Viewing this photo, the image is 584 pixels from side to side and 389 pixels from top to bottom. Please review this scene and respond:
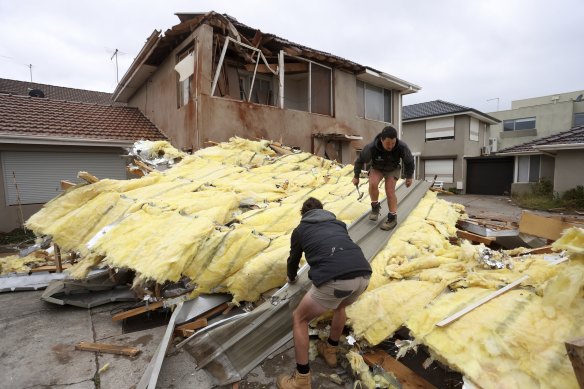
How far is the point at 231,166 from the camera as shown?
20.7ft

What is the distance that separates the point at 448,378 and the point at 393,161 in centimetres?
245

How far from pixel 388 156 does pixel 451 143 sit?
1785cm

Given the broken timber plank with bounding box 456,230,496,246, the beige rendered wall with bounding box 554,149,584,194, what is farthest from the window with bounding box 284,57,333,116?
the beige rendered wall with bounding box 554,149,584,194

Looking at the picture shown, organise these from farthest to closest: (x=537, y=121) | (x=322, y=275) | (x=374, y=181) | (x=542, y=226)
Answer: (x=537, y=121) → (x=542, y=226) → (x=374, y=181) → (x=322, y=275)

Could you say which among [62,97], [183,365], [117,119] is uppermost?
[62,97]

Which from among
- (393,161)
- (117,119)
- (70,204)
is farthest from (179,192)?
(117,119)

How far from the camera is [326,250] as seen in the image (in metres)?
2.38

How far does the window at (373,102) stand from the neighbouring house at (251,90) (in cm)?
4

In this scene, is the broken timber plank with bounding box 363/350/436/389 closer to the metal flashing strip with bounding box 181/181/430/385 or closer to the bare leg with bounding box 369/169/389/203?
the metal flashing strip with bounding box 181/181/430/385

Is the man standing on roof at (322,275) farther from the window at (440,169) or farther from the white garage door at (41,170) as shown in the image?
the window at (440,169)

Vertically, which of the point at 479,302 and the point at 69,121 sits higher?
the point at 69,121

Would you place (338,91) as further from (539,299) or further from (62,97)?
(62,97)

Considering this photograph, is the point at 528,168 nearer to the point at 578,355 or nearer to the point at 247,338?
the point at 578,355

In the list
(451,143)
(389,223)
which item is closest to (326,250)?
(389,223)
